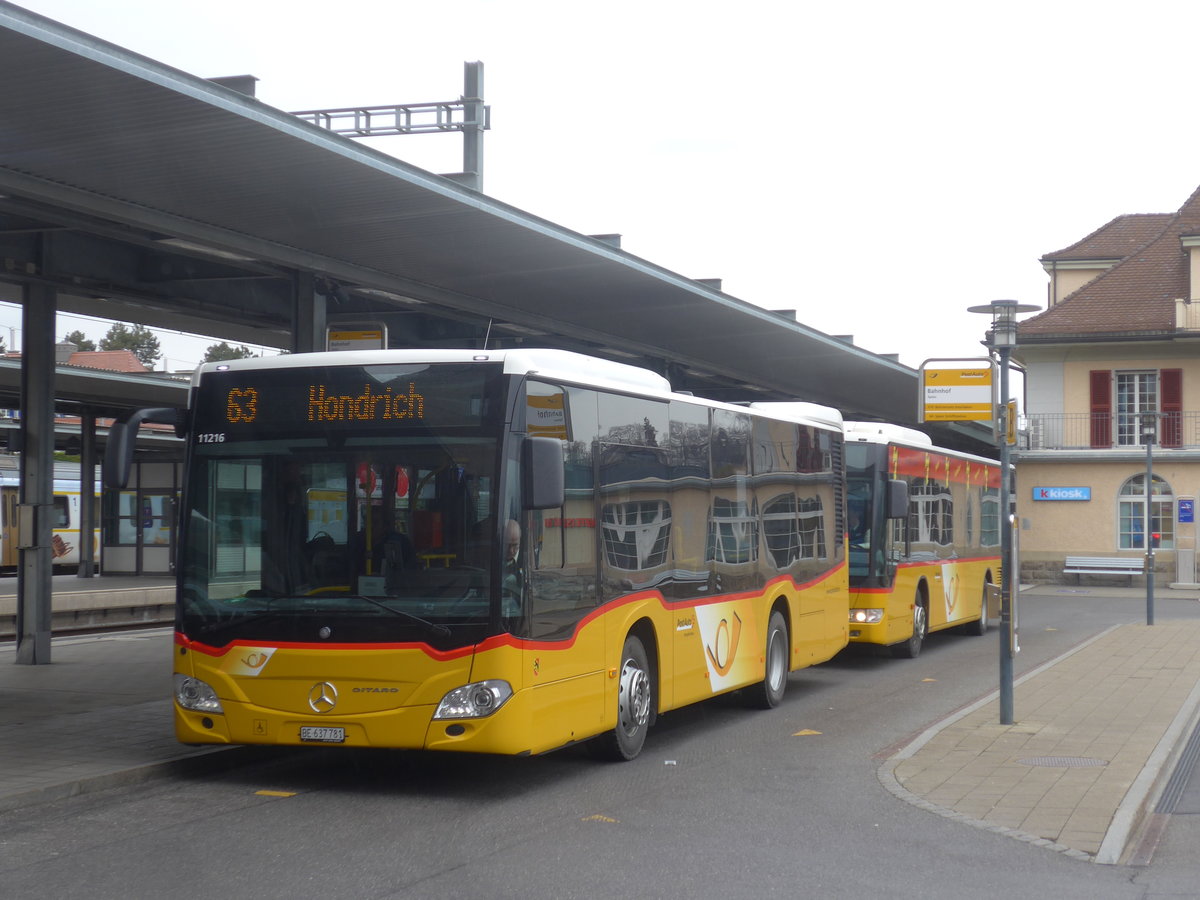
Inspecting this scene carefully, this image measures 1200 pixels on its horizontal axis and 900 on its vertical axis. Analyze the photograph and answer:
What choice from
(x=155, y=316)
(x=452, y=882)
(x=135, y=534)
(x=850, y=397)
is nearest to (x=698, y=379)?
(x=850, y=397)

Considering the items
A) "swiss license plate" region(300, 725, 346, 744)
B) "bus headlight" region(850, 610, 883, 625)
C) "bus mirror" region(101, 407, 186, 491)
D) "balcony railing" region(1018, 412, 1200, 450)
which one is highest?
"balcony railing" region(1018, 412, 1200, 450)

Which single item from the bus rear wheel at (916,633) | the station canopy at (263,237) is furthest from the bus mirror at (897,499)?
the station canopy at (263,237)

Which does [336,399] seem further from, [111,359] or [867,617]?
[111,359]

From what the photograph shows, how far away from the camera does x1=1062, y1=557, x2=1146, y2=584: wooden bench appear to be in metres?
45.8

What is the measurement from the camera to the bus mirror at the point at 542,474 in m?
8.84

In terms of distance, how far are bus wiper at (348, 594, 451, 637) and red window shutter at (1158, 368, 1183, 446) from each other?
41.5m

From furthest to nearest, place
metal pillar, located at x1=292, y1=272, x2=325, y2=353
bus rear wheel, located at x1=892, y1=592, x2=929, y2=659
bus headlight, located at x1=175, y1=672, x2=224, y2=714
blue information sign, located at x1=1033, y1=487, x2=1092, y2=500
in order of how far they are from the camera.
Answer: blue information sign, located at x1=1033, y1=487, x2=1092, y2=500
bus rear wheel, located at x1=892, y1=592, x2=929, y2=659
metal pillar, located at x1=292, y1=272, x2=325, y2=353
bus headlight, located at x1=175, y1=672, x2=224, y2=714

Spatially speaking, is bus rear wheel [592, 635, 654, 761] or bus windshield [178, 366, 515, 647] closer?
bus windshield [178, 366, 515, 647]

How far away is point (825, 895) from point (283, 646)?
3939 millimetres

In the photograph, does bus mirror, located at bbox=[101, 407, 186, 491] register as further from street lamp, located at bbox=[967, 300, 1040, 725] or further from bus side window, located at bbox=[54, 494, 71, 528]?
bus side window, located at bbox=[54, 494, 71, 528]

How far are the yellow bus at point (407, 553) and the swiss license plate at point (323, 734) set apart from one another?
14 millimetres

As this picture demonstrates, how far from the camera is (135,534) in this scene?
110 ft

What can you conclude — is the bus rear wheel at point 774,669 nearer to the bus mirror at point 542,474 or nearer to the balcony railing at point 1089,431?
the bus mirror at point 542,474

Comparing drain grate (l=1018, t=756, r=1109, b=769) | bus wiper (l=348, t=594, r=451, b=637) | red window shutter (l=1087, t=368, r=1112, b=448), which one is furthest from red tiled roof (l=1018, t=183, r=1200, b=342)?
bus wiper (l=348, t=594, r=451, b=637)
